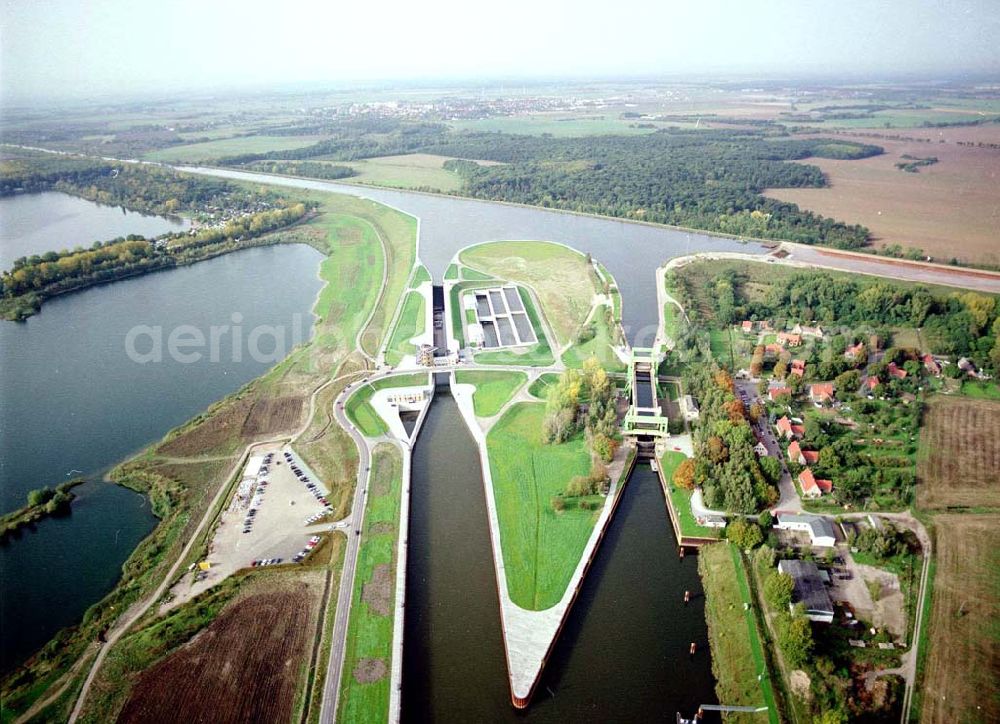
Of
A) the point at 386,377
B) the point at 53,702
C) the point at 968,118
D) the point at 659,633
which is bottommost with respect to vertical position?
the point at 659,633

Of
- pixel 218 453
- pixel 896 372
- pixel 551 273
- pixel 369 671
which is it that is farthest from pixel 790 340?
pixel 218 453

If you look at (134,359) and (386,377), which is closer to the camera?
(386,377)

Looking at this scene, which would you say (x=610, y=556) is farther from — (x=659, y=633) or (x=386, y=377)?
(x=386, y=377)

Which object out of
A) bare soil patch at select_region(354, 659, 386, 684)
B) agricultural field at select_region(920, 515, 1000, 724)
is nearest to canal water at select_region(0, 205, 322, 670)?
bare soil patch at select_region(354, 659, 386, 684)

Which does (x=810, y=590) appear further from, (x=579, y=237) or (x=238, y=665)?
(x=579, y=237)

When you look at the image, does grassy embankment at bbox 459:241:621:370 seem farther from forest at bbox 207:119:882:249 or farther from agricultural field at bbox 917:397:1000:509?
forest at bbox 207:119:882:249

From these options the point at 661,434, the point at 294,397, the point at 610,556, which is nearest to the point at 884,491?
the point at 661,434
